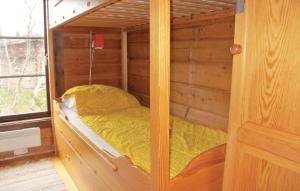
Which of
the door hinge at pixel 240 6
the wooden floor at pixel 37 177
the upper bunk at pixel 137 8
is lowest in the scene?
the wooden floor at pixel 37 177

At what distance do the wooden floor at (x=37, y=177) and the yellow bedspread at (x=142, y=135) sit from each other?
25.9 inches

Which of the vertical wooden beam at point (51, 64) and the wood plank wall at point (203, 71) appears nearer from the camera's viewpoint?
the wood plank wall at point (203, 71)

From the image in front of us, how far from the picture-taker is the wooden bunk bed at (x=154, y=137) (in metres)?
1.05

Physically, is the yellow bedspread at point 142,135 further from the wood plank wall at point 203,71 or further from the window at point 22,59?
the window at point 22,59

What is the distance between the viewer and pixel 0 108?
2.94m

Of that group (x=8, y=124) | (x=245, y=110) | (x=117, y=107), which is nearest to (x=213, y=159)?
(x=245, y=110)

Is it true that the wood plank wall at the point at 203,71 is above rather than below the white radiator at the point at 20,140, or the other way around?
above

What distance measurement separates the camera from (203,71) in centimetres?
215

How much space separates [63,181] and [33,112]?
100 cm

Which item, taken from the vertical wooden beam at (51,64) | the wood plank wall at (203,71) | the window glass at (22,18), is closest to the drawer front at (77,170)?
the vertical wooden beam at (51,64)

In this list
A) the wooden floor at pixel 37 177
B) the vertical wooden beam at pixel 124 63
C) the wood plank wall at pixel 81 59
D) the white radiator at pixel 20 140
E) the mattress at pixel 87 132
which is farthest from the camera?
the vertical wooden beam at pixel 124 63

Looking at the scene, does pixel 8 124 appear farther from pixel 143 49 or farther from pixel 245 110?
pixel 245 110

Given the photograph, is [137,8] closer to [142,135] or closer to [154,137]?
[142,135]

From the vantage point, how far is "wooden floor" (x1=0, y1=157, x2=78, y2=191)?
241 cm
